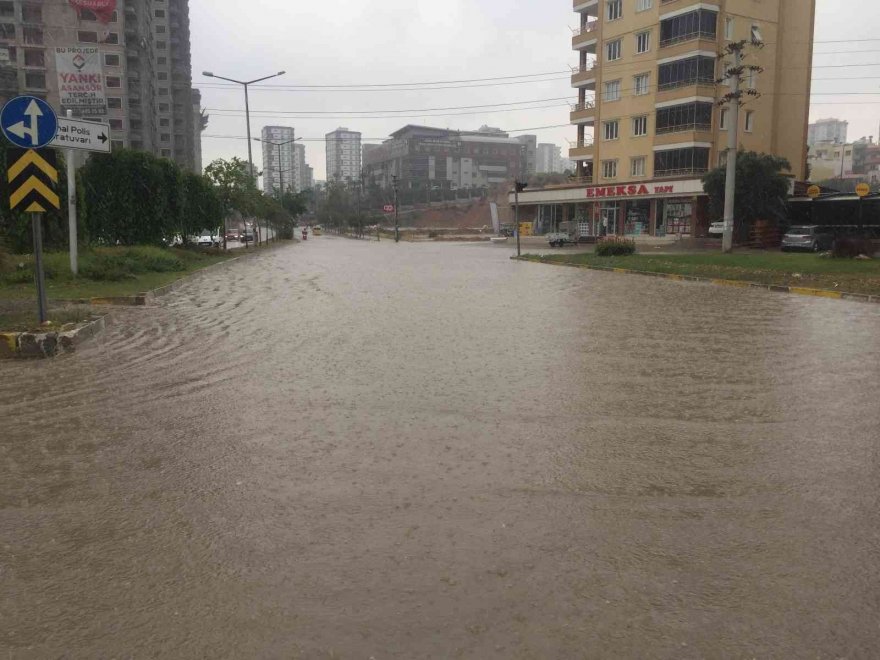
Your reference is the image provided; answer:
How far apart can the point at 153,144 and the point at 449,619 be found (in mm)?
103021

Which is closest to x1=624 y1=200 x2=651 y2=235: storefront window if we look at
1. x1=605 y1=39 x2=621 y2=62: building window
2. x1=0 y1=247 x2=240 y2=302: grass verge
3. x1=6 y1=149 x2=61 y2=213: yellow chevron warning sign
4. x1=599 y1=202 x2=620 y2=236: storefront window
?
x1=599 y1=202 x2=620 y2=236: storefront window

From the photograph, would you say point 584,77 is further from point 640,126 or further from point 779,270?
point 779,270

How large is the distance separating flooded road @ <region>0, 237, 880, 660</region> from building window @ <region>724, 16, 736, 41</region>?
4892 cm

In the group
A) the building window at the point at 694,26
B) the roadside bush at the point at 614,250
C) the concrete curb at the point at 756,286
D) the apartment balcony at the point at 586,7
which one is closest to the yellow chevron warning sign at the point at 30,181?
the concrete curb at the point at 756,286

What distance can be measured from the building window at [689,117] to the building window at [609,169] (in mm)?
5871

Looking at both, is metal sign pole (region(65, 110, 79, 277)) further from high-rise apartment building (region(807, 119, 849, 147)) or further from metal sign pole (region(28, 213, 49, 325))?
high-rise apartment building (region(807, 119, 849, 147))

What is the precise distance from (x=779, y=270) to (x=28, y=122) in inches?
852

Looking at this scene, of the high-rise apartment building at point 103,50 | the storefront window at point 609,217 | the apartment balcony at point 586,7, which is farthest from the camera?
the high-rise apartment building at point 103,50

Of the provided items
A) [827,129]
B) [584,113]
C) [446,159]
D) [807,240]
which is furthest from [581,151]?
[827,129]

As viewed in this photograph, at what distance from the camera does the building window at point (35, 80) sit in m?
81.5

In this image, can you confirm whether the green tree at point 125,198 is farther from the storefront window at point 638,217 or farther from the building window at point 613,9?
the building window at point 613,9

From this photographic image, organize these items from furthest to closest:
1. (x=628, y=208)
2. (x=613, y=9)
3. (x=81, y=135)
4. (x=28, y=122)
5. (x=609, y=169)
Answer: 1. (x=609, y=169)
2. (x=613, y=9)
3. (x=628, y=208)
4. (x=81, y=135)
5. (x=28, y=122)

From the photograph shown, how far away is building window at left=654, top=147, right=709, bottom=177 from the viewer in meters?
52.1

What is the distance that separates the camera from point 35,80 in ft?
269
